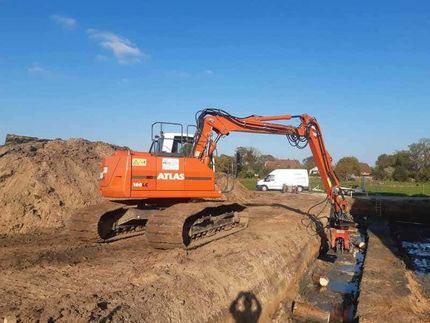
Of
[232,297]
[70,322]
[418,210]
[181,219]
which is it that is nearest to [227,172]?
[181,219]

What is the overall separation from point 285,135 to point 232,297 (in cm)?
781

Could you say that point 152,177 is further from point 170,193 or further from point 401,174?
point 401,174

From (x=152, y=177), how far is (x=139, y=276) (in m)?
3.74

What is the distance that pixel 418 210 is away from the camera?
26.7 meters

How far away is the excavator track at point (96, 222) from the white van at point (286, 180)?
33788 millimetres

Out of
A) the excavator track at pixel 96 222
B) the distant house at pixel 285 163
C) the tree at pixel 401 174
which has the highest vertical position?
the distant house at pixel 285 163

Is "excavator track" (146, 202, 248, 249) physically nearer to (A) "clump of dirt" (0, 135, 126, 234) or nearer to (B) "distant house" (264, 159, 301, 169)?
(A) "clump of dirt" (0, 135, 126, 234)

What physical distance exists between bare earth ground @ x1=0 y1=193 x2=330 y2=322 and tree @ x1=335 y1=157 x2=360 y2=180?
74497 mm

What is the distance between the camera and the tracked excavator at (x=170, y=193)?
1103 cm

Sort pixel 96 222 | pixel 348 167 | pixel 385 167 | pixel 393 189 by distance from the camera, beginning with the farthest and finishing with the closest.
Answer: pixel 348 167
pixel 385 167
pixel 393 189
pixel 96 222

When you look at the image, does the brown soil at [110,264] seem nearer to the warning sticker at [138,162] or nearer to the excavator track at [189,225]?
the excavator track at [189,225]

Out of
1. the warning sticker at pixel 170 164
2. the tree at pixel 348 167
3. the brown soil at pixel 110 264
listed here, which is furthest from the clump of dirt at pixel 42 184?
the tree at pixel 348 167

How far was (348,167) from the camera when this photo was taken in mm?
89688

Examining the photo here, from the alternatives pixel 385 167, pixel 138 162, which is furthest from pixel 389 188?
pixel 138 162
